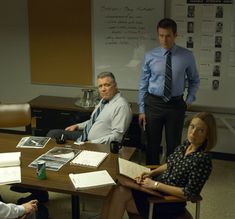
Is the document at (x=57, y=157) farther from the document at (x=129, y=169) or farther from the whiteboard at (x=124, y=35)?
the whiteboard at (x=124, y=35)

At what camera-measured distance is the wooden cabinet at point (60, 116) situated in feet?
14.6

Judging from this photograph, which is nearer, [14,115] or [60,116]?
[14,115]

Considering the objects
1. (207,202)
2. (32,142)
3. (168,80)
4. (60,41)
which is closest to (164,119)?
(168,80)

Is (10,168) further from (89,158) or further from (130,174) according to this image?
(130,174)

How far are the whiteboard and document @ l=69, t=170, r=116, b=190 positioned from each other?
7.56 feet

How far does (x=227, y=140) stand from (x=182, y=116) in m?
1.07

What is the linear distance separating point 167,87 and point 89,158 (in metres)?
1.26

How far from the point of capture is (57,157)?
287 cm

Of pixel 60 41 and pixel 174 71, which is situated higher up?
pixel 60 41

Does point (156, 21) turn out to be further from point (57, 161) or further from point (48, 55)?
point (57, 161)

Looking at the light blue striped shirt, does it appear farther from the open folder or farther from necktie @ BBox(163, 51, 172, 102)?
the open folder

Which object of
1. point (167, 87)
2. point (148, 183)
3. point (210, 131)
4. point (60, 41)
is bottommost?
point (148, 183)

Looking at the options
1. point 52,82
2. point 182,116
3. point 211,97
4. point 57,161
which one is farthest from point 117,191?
point 52,82

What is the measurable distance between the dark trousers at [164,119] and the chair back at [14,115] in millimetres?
1160
